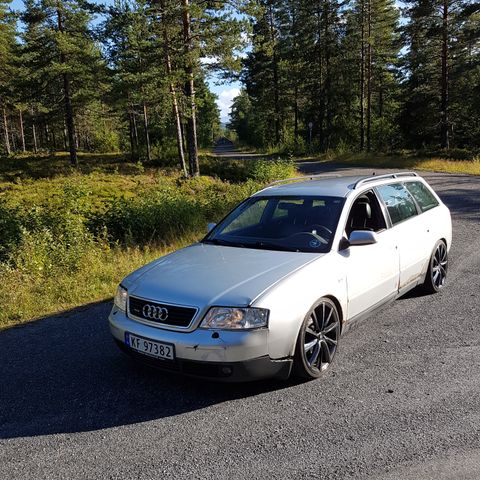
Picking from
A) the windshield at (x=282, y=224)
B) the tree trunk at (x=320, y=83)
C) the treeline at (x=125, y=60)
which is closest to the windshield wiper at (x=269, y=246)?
the windshield at (x=282, y=224)

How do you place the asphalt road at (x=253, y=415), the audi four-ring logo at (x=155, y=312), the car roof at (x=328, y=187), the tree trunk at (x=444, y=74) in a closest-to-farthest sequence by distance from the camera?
the asphalt road at (x=253, y=415) < the audi four-ring logo at (x=155, y=312) < the car roof at (x=328, y=187) < the tree trunk at (x=444, y=74)

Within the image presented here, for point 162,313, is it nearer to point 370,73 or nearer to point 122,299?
point 122,299

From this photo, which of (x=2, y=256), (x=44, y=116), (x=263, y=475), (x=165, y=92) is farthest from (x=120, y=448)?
(x=44, y=116)

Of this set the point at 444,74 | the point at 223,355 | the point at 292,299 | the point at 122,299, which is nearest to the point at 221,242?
the point at 122,299

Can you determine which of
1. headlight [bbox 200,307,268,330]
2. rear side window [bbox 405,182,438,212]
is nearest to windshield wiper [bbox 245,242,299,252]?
headlight [bbox 200,307,268,330]

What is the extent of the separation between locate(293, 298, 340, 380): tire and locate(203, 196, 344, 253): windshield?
0.59m

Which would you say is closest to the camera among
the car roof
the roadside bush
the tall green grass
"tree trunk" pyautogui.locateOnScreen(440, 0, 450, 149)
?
the car roof

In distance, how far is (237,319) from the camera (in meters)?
3.44

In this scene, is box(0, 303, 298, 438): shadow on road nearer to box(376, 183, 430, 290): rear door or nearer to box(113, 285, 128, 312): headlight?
box(113, 285, 128, 312): headlight

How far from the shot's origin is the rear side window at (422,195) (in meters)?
5.92

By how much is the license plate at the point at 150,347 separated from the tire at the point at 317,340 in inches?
38.9

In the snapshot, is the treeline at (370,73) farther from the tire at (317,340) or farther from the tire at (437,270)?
the tire at (317,340)

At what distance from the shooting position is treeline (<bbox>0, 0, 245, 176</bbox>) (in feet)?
71.4

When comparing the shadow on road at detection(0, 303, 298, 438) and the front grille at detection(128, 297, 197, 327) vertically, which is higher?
the front grille at detection(128, 297, 197, 327)
